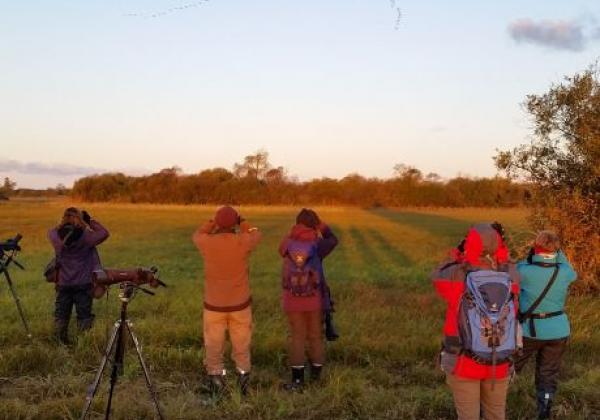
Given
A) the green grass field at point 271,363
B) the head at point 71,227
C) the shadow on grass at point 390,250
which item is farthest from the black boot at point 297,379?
the shadow on grass at point 390,250

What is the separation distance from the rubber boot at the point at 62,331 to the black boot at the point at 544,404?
6.09m

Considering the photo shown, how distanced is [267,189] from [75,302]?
7640 centimetres

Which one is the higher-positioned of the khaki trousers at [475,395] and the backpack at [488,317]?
the backpack at [488,317]

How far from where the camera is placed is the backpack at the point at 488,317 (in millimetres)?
4320

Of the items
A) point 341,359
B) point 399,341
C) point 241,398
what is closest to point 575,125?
point 399,341

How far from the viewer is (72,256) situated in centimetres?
884

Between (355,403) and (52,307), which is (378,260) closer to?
(52,307)

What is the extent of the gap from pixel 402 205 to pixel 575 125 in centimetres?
7025

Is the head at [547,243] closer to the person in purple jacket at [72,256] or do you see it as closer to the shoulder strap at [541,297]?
the shoulder strap at [541,297]

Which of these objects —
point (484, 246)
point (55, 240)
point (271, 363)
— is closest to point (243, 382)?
point (271, 363)

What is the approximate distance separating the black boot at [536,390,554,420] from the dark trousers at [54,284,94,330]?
6.12 meters

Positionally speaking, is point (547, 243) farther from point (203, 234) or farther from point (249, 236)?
point (203, 234)

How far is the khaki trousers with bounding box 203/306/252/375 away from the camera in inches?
260

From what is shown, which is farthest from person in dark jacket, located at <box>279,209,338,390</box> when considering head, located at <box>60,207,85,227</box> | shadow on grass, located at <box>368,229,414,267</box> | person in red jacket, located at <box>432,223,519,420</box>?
shadow on grass, located at <box>368,229,414,267</box>
